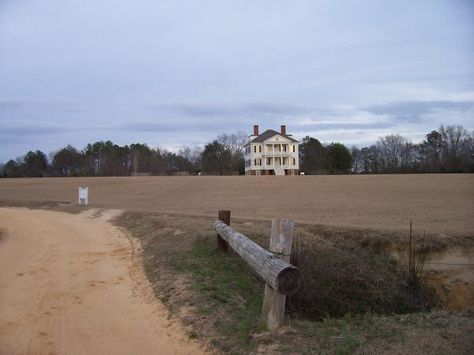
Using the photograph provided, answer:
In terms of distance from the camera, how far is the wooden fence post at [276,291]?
564 centimetres

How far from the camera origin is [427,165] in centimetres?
7812

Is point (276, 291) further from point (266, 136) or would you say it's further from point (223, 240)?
point (266, 136)

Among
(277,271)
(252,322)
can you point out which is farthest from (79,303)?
(277,271)

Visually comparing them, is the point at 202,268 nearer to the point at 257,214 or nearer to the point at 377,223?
the point at 377,223

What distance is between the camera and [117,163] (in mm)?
105500

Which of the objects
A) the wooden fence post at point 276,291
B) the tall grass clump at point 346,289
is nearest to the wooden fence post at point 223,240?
the tall grass clump at point 346,289

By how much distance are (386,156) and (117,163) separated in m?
60.1

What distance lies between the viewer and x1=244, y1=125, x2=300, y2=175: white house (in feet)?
292

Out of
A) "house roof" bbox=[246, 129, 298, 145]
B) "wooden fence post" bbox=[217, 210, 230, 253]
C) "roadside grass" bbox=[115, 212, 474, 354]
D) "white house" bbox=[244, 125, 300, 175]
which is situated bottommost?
"roadside grass" bbox=[115, 212, 474, 354]

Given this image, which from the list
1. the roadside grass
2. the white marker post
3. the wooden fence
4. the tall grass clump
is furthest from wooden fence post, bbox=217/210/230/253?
the white marker post

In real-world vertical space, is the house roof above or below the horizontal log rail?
A: above

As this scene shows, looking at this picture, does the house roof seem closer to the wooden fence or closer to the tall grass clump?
the tall grass clump

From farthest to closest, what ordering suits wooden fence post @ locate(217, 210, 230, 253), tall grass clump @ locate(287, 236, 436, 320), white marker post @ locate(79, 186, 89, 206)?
white marker post @ locate(79, 186, 89, 206)
wooden fence post @ locate(217, 210, 230, 253)
tall grass clump @ locate(287, 236, 436, 320)

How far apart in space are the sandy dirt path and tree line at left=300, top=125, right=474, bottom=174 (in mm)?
64490
